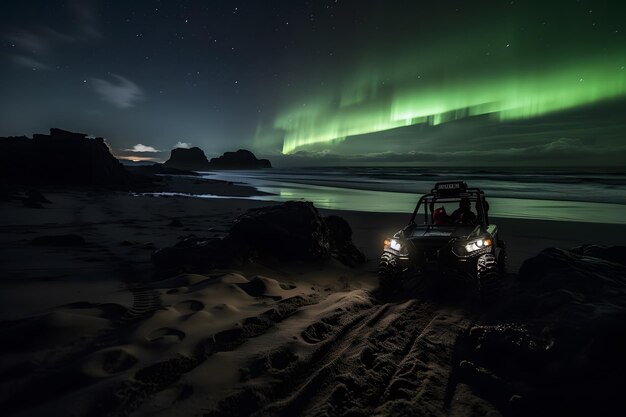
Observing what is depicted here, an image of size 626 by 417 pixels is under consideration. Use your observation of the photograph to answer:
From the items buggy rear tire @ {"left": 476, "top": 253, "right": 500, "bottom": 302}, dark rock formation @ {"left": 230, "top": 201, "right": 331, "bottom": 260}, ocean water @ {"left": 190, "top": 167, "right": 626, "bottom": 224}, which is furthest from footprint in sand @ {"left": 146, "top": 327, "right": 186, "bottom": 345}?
ocean water @ {"left": 190, "top": 167, "right": 626, "bottom": 224}

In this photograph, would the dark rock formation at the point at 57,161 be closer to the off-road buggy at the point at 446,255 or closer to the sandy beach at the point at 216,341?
the sandy beach at the point at 216,341

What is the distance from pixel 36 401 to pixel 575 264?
Answer: 24.8 ft

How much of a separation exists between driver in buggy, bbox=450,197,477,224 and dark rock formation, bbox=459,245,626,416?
215 centimetres

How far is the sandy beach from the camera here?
2.76 meters

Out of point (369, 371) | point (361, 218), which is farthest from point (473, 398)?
point (361, 218)

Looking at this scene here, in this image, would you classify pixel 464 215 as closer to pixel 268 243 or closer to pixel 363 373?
pixel 268 243

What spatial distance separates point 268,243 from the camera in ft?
25.1

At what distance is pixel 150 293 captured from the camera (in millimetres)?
5164

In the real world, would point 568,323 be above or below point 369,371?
above

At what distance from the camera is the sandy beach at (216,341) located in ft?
9.05

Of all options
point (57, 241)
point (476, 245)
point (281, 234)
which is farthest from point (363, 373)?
point (57, 241)

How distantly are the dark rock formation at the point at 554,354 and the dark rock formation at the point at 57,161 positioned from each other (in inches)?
1166

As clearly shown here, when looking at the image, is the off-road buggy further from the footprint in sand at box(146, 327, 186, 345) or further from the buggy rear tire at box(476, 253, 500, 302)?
the footprint in sand at box(146, 327, 186, 345)

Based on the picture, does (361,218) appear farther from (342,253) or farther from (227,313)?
(227,313)
